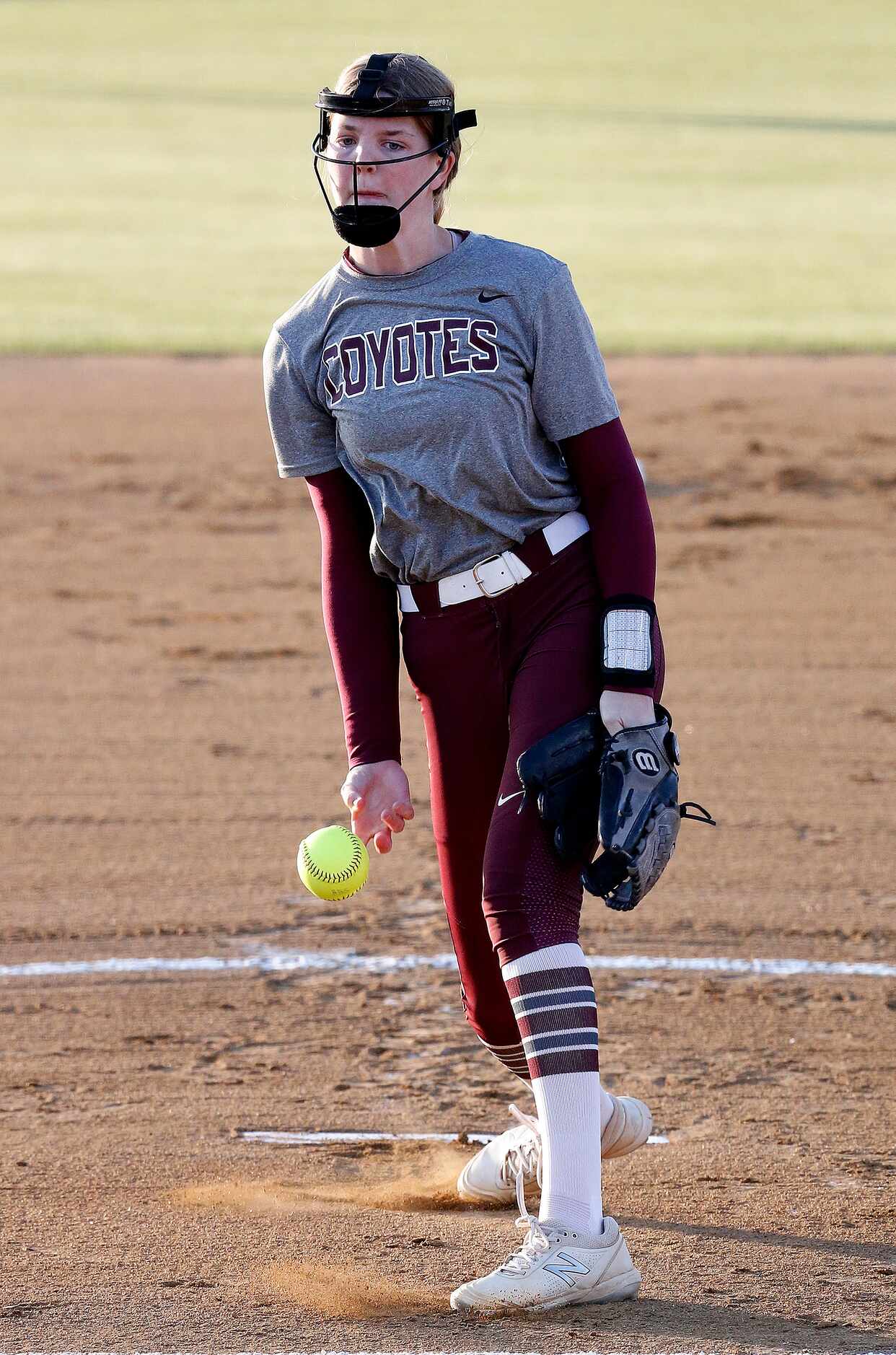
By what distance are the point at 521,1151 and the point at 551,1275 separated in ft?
1.65

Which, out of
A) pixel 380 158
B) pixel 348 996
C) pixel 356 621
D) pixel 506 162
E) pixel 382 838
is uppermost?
pixel 506 162

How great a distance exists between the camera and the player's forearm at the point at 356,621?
338 cm

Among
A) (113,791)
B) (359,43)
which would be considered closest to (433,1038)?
(113,791)

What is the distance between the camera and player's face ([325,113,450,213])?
10.3ft

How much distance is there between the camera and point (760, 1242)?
3.32 meters

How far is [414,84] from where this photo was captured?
314 centimetres

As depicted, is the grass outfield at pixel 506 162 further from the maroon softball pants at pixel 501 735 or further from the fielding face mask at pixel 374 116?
the maroon softball pants at pixel 501 735

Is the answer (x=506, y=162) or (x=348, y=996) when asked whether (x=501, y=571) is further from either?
(x=506, y=162)

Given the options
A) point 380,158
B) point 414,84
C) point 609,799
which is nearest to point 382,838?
point 609,799

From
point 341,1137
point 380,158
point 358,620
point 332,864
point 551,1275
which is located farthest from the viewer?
point 341,1137

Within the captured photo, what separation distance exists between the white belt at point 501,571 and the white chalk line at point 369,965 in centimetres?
177

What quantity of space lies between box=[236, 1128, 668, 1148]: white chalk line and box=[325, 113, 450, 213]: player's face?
6.39 ft

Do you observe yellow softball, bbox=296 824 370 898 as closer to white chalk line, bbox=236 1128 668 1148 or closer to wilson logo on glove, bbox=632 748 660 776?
white chalk line, bbox=236 1128 668 1148

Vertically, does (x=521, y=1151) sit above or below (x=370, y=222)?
below
